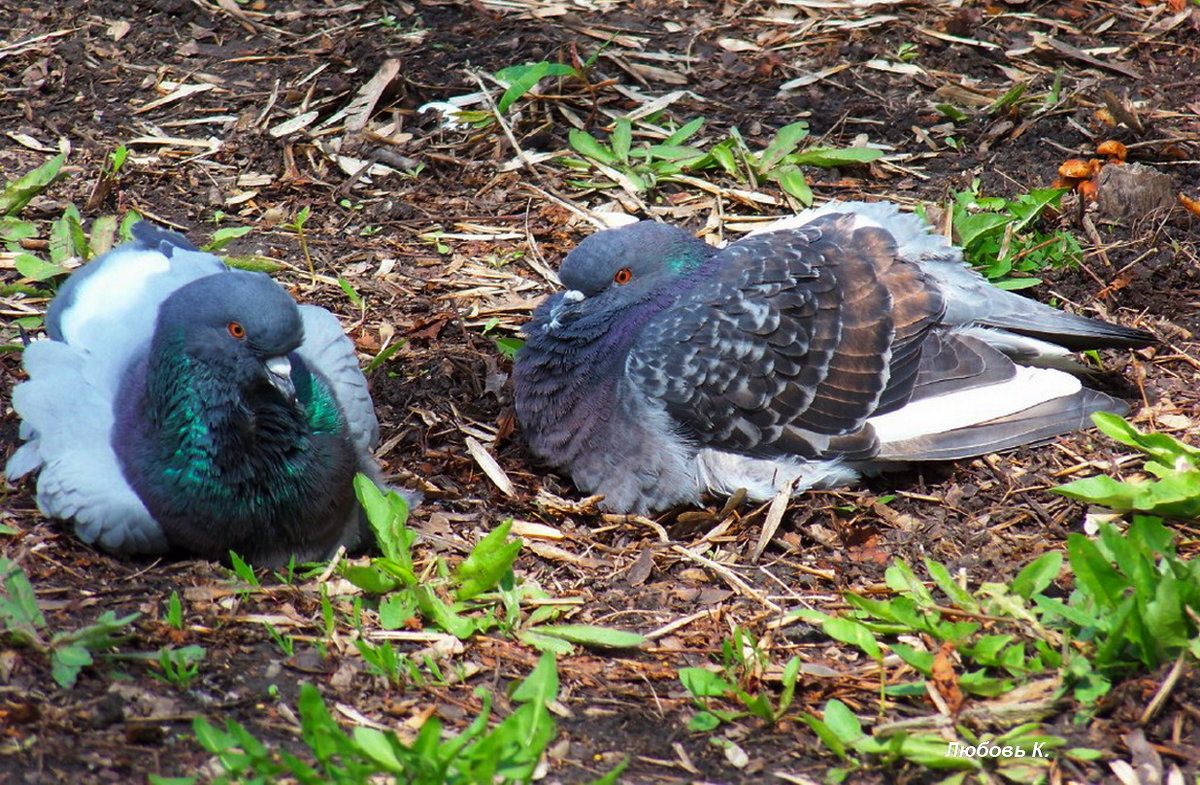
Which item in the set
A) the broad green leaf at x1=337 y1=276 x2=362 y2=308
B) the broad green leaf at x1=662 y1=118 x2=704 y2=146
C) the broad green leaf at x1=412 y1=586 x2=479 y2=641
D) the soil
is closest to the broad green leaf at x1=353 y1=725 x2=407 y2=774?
the soil

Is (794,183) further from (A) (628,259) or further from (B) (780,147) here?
(A) (628,259)

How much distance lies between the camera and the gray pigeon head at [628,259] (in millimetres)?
5664

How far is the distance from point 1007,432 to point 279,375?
3225 millimetres

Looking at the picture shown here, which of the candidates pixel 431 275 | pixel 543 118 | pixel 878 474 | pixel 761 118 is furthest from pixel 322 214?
pixel 878 474

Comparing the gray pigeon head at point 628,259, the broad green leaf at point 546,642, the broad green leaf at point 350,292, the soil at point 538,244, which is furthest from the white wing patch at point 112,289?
the broad green leaf at point 546,642

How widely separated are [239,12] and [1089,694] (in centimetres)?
692

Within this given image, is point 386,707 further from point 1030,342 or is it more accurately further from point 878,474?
point 1030,342

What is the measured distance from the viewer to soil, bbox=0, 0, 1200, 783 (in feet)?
12.3

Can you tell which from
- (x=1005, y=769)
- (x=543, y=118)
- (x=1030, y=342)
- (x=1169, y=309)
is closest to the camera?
(x=1005, y=769)

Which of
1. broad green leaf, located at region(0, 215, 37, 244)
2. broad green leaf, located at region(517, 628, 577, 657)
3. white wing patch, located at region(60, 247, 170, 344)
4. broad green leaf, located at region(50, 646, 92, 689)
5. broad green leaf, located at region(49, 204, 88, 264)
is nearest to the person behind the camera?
broad green leaf, located at region(50, 646, 92, 689)

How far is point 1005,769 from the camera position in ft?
11.5

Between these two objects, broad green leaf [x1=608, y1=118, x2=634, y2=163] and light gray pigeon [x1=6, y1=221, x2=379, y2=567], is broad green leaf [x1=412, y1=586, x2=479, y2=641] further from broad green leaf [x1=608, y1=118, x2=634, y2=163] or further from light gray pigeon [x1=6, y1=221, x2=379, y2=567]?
broad green leaf [x1=608, y1=118, x2=634, y2=163]

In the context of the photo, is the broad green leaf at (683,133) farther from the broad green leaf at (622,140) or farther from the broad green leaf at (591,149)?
the broad green leaf at (591,149)

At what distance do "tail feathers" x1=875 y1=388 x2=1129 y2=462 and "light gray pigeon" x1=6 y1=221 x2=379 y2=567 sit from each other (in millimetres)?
2484
